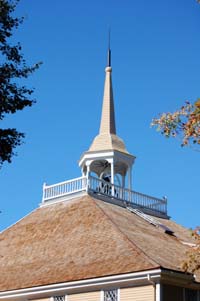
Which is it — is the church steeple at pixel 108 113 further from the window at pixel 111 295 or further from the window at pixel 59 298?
the window at pixel 111 295

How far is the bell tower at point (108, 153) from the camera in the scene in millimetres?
38062

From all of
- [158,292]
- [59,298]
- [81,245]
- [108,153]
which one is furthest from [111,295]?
[108,153]

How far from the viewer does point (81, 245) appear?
28859 mm

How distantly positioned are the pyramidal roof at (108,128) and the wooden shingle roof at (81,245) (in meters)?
5.01

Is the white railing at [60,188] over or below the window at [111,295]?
over

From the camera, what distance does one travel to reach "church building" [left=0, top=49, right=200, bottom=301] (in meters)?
24.9

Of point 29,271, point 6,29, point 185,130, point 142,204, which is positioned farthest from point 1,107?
point 142,204

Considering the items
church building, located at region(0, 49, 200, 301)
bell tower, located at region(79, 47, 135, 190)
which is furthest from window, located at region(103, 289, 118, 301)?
bell tower, located at region(79, 47, 135, 190)

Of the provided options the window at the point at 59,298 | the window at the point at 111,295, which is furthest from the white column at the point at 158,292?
the window at the point at 59,298

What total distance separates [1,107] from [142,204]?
64.9 feet

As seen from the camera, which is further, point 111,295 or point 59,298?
point 59,298

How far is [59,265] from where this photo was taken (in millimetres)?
28000

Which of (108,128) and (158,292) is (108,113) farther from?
(158,292)

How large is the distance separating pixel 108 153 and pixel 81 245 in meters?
A: 10.1
